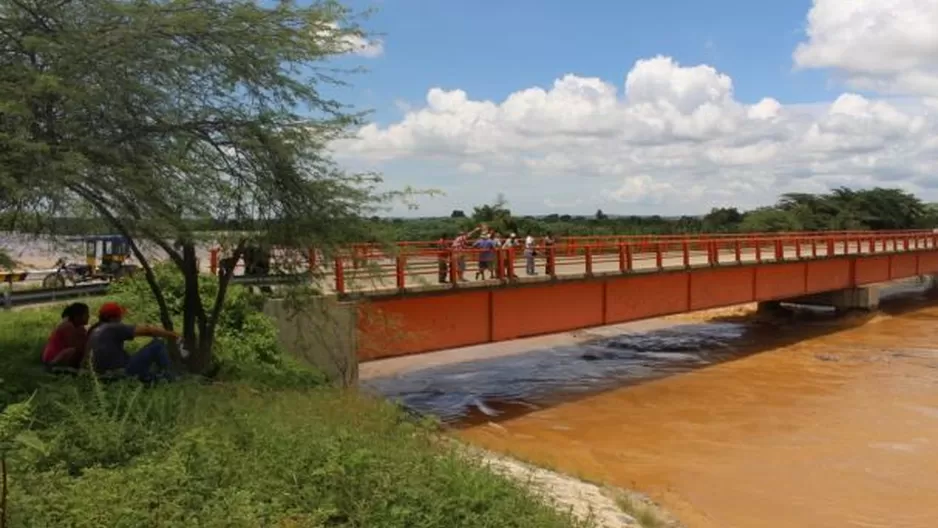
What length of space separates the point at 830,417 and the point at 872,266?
22.5 meters

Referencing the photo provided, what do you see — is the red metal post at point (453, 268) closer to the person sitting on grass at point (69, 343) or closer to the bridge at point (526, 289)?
the bridge at point (526, 289)

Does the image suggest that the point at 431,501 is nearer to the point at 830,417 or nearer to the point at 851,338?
the point at 830,417

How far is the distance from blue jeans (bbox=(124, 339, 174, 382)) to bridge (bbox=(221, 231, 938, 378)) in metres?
2.62

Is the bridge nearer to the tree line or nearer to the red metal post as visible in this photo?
the red metal post

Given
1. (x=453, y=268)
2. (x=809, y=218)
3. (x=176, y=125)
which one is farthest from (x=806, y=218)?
(x=176, y=125)

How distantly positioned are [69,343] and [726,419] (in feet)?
43.3

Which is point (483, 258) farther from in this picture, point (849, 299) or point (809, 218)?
point (809, 218)

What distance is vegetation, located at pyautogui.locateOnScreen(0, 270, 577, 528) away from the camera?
19.9ft

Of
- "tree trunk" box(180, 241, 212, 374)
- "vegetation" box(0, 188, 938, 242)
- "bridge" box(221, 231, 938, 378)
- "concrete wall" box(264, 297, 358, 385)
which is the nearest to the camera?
"tree trunk" box(180, 241, 212, 374)

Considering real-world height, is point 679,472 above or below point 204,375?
below

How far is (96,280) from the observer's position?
22.9 m

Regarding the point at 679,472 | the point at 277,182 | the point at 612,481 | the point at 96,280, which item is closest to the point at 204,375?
the point at 277,182

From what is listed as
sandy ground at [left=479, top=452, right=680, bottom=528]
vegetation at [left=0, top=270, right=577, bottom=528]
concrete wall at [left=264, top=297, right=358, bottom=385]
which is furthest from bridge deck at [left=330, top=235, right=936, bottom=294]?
vegetation at [left=0, top=270, right=577, bottom=528]

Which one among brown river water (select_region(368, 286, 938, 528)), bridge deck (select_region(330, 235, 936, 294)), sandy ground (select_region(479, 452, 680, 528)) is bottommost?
brown river water (select_region(368, 286, 938, 528))
